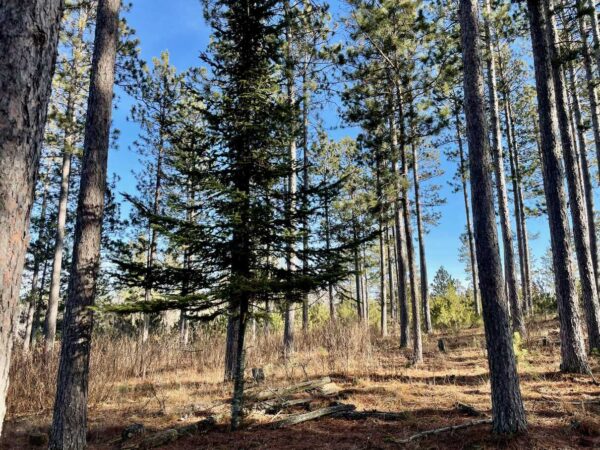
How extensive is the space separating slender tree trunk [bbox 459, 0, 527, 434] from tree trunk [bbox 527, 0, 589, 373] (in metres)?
3.61

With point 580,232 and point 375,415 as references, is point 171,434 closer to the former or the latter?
point 375,415

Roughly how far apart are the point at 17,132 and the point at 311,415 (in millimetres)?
5235

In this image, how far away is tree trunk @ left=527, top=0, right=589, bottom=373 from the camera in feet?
23.4

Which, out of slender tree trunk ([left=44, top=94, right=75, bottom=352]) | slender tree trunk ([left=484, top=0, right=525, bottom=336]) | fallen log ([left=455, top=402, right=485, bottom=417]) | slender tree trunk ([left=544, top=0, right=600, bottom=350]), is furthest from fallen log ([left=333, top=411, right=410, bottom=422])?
slender tree trunk ([left=44, top=94, right=75, bottom=352])

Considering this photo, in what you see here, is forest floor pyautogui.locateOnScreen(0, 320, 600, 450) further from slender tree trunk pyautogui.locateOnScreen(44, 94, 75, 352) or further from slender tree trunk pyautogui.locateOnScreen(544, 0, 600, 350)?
slender tree trunk pyautogui.locateOnScreen(44, 94, 75, 352)

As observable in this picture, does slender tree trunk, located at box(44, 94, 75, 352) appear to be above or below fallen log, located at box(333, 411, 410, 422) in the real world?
above

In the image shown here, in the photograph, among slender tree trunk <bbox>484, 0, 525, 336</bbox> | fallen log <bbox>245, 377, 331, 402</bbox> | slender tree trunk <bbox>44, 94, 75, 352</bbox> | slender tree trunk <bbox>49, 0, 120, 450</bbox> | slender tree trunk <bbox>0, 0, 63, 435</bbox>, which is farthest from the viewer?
slender tree trunk <bbox>44, 94, 75, 352</bbox>

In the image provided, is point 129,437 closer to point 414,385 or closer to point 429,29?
point 414,385

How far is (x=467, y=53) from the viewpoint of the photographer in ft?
16.4

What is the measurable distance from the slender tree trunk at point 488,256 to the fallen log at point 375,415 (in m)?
1.44

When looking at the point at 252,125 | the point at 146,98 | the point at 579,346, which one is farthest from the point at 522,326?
the point at 146,98

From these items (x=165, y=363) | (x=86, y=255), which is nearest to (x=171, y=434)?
(x=86, y=255)

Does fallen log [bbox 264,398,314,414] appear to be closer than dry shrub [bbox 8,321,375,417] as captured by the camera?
Yes

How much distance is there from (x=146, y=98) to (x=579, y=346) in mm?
14368
